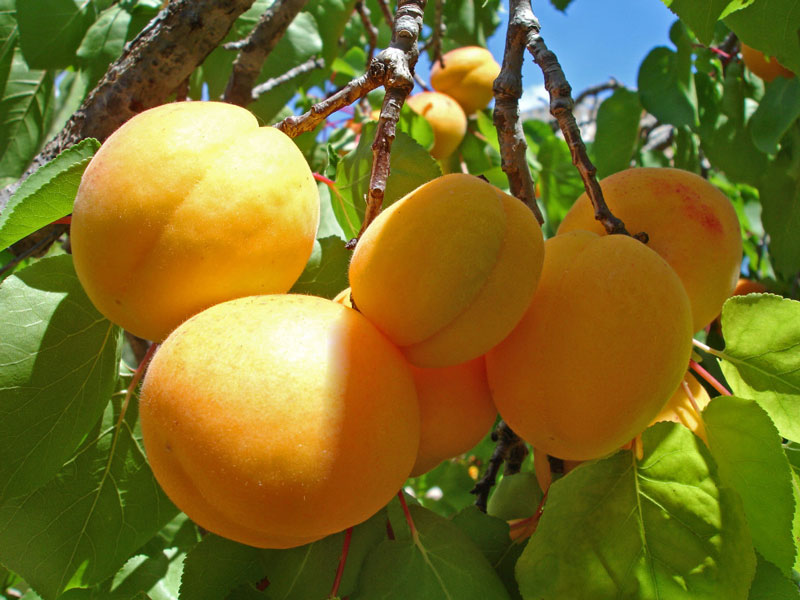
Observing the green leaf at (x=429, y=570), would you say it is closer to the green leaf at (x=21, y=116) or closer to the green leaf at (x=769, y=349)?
the green leaf at (x=769, y=349)

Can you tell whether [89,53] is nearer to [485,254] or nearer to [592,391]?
[485,254]

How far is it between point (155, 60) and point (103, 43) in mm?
424

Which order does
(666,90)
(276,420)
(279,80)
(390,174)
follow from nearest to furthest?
1. (276,420)
2. (390,174)
3. (279,80)
4. (666,90)

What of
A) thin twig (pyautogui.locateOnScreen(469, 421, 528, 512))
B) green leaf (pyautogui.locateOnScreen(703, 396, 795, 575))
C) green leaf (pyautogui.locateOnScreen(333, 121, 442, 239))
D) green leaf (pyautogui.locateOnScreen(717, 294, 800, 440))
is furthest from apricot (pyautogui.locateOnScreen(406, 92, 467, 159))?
green leaf (pyautogui.locateOnScreen(703, 396, 795, 575))

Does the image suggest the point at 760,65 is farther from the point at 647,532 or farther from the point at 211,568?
the point at 211,568

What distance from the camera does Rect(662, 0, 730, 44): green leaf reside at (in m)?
0.71

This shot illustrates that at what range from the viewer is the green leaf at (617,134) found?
5.13ft

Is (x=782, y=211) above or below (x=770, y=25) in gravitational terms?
below

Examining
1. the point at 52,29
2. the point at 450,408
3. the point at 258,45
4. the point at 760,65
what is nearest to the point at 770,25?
the point at 450,408

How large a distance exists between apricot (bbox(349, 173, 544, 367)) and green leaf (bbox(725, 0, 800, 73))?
0.44m

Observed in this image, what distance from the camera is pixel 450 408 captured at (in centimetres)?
62

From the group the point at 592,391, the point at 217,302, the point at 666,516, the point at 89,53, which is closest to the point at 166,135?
the point at 217,302

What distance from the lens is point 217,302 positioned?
22.8 inches

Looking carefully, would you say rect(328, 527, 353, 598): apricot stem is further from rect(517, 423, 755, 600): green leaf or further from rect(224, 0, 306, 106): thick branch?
rect(224, 0, 306, 106): thick branch
